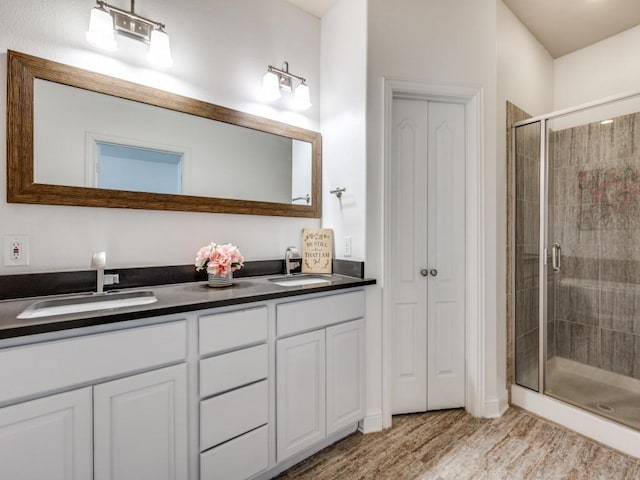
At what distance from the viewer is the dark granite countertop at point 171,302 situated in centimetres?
96

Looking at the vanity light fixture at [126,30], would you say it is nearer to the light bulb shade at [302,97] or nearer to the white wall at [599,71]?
the light bulb shade at [302,97]

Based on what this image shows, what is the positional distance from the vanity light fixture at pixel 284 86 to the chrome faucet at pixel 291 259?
1.00 m

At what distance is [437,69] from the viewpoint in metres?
2.06

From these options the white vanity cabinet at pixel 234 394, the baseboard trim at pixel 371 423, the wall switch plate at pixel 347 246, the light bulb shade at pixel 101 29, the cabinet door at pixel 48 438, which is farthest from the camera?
the wall switch plate at pixel 347 246

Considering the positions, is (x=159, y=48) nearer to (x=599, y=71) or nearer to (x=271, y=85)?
(x=271, y=85)

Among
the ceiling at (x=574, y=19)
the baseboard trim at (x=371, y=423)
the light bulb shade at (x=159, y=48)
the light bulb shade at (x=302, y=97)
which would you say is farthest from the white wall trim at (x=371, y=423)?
the ceiling at (x=574, y=19)

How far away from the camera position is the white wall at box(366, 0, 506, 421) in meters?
1.96

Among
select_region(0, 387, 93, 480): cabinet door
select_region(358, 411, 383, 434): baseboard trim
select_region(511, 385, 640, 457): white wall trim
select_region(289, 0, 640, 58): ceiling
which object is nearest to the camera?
select_region(0, 387, 93, 480): cabinet door

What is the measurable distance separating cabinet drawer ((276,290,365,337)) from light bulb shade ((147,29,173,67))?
1393 millimetres

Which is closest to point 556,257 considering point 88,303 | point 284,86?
point 284,86

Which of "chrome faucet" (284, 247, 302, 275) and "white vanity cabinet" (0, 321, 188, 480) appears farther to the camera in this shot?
"chrome faucet" (284, 247, 302, 275)

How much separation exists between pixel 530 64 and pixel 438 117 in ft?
4.14

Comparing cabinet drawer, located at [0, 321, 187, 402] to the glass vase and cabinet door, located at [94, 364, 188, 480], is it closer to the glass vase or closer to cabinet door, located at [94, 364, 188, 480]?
cabinet door, located at [94, 364, 188, 480]

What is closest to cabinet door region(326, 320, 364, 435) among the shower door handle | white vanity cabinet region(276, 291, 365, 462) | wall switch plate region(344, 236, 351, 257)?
white vanity cabinet region(276, 291, 365, 462)
